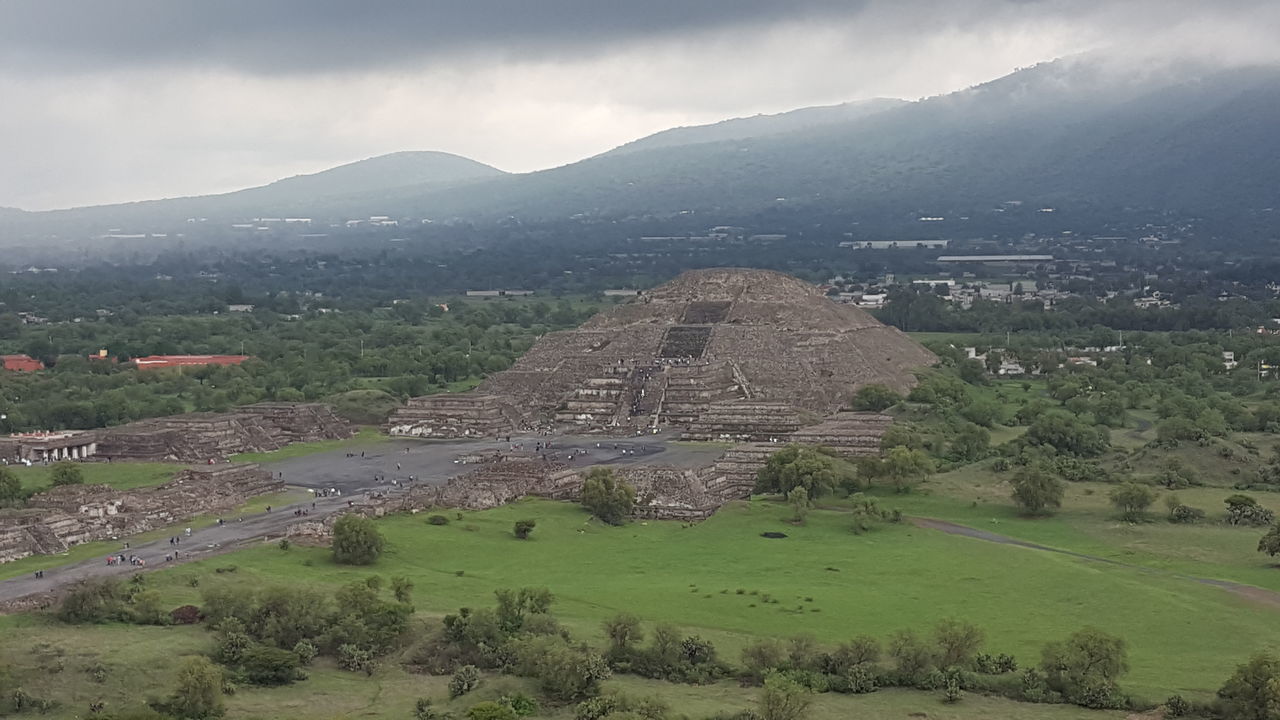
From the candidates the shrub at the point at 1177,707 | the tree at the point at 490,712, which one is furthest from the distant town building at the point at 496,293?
the shrub at the point at 1177,707

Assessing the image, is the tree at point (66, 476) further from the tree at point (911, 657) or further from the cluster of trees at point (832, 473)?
the tree at point (911, 657)

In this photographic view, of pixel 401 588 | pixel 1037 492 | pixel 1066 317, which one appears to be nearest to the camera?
pixel 401 588

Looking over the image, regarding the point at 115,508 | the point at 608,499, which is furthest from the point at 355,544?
the point at 608,499

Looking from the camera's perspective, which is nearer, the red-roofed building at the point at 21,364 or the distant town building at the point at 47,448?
the distant town building at the point at 47,448

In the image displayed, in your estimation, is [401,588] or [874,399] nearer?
[401,588]

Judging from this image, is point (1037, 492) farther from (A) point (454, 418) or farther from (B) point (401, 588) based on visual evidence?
(A) point (454, 418)

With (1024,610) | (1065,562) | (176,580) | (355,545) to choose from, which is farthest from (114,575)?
(1065,562)
